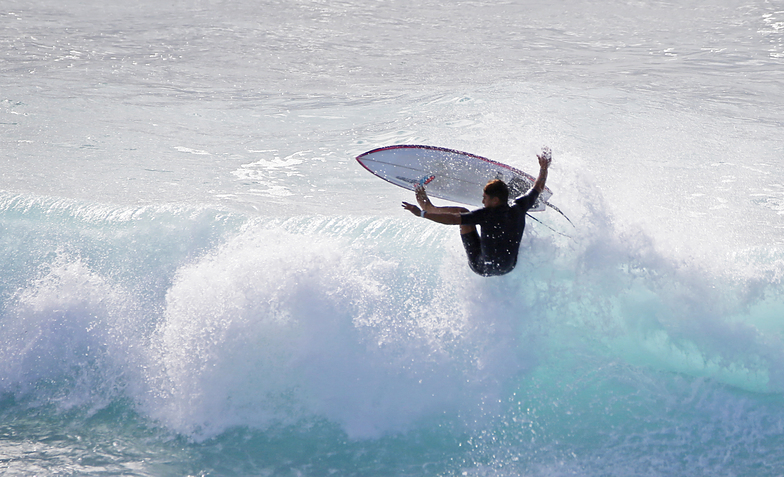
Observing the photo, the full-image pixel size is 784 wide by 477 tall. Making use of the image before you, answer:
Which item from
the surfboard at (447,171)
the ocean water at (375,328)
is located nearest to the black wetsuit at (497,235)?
the ocean water at (375,328)

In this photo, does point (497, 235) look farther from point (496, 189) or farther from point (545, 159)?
point (545, 159)

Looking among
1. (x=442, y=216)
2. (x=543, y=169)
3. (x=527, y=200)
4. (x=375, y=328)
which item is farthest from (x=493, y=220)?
(x=375, y=328)

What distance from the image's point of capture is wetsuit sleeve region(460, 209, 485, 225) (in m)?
4.67

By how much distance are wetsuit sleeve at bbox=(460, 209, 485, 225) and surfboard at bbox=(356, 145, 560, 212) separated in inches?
39.7

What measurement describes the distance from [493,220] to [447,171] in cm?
126

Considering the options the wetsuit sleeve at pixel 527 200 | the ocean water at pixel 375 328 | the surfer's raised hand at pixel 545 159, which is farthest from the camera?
the ocean water at pixel 375 328

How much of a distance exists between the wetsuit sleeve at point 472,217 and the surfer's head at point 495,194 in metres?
0.10

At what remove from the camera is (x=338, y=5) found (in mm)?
20953

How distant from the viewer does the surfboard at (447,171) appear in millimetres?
5758

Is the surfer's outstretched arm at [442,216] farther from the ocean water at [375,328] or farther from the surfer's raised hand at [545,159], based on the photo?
the ocean water at [375,328]

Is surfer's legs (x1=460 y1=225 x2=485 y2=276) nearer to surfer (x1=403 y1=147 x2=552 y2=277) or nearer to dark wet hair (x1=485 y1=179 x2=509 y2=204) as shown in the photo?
surfer (x1=403 y1=147 x2=552 y2=277)

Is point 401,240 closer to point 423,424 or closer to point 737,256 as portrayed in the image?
point 423,424

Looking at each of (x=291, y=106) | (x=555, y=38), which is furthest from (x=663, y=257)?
(x=555, y=38)

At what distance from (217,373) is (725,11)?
69.1ft
